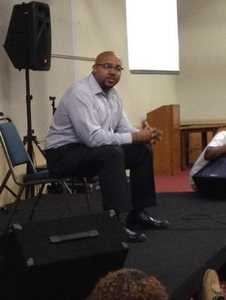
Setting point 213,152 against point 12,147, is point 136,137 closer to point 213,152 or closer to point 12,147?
point 12,147

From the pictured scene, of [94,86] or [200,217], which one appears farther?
[200,217]

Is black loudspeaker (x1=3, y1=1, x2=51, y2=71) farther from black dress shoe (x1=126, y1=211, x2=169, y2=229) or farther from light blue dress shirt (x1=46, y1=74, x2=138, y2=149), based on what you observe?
black dress shoe (x1=126, y1=211, x2=169, y2=229)

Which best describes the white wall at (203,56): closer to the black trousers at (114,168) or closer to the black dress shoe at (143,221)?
the black dress shoe at (143,221)

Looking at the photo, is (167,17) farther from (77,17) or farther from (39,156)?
(39,156)

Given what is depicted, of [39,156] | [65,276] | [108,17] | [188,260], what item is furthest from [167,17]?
[65,276]

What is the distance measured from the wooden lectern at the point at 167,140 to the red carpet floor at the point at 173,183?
0.47 feet

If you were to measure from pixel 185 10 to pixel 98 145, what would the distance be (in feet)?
19.3

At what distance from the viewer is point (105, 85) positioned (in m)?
3.46

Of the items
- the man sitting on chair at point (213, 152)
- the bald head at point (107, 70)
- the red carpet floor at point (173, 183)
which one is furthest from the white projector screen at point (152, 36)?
the bald head at point (107, 70)

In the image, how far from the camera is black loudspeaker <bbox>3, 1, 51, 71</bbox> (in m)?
4.87

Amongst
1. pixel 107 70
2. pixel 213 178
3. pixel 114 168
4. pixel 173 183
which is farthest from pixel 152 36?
pixel 114 168

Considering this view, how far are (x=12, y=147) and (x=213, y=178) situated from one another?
57.2 inches

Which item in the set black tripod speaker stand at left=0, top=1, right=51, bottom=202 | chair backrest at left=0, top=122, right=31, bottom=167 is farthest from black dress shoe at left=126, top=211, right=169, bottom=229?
black tripod speaker stand at left=0, top=1, right=51, bottom=202

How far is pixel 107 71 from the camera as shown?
3.45m
